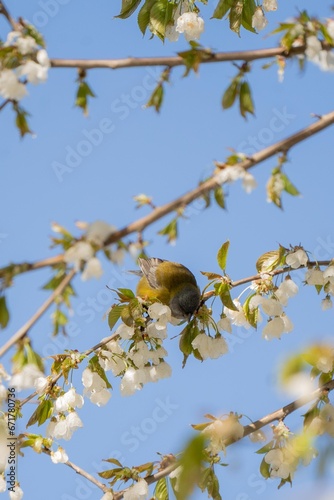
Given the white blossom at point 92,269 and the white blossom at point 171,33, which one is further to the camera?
the white blossom at point 171,33

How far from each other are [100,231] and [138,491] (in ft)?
5.34

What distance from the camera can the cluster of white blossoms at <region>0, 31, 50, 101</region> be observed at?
211cm

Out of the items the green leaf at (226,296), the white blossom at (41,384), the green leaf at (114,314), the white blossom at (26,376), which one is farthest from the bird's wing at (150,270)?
the white blossom at (26,376)

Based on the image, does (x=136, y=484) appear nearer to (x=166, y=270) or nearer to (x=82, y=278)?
(x=82, y=278)

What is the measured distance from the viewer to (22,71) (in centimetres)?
213

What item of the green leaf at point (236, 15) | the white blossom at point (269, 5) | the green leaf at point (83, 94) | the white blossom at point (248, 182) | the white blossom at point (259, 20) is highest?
the white blossom at point (269, 5)

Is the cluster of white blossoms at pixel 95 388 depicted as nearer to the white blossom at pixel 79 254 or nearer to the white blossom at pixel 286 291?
the white blossom at pixel 286 291

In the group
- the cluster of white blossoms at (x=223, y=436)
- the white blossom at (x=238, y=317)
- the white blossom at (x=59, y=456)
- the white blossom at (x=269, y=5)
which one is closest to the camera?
the cluster of white blossoms at (x=223, y=436)

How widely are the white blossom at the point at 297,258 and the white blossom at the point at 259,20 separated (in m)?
1.27

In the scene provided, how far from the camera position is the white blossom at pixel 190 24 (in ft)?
11.1

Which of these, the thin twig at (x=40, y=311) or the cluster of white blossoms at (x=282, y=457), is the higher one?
the thin twig at (x=40, y=311)

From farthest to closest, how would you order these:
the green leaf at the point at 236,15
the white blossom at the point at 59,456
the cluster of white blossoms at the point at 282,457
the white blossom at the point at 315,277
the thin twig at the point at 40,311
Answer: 1. the green leaf at the point at 236,15
2. the white blossom at the point at 315,277
3. the white blossom at the point at 59,456
4. the cluster of white blossoms at the point at 282,457
5. the thin twig at the point at 40,311

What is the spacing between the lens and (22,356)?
6.91 ft

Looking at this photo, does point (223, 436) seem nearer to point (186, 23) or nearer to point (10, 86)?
point (10, 86)
